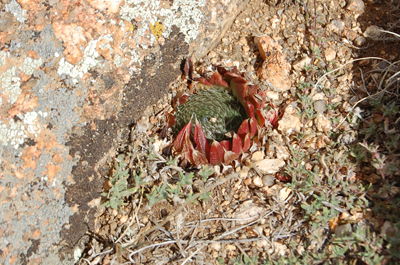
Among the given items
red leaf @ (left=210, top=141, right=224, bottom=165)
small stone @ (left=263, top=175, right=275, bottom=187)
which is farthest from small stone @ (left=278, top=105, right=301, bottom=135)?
red leaf @ (left=210, top=141, right=224, bottom=165)

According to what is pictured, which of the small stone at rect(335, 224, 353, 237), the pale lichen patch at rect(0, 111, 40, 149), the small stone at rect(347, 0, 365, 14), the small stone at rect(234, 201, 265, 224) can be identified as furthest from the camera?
the small stone at rect(347, 0, 365, 14)

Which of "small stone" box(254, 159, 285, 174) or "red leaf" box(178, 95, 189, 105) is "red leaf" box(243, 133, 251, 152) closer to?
"small stone" box(254, 159, 285, 174)

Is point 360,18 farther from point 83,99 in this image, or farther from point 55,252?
point 55,252

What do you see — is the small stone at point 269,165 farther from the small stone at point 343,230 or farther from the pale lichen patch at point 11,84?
the pale lichen patch at point 11,84

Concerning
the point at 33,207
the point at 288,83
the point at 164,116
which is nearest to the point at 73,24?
the point at 164,116

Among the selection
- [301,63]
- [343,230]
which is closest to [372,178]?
[343,230]

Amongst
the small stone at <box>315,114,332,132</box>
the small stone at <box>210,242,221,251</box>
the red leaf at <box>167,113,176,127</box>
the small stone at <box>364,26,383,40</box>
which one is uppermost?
the small stone at <box>364,26,383,40</box>
